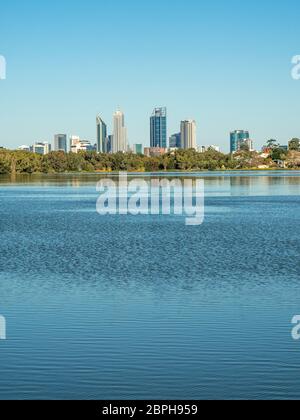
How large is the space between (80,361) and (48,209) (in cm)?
3941

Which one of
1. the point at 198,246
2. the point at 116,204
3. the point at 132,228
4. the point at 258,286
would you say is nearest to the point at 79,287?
the point at 258,286

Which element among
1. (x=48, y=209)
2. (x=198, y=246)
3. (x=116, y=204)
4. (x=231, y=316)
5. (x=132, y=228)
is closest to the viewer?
(x=231, y=316)

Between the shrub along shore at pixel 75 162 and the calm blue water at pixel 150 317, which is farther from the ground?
the shrub along shore at pixel 75 162

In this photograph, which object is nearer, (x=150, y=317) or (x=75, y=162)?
(x=150, y=317)

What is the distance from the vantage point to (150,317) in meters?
14.3

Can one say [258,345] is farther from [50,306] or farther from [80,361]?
[50,306]

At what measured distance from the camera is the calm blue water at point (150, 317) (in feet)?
33.9

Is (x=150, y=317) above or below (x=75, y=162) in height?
below

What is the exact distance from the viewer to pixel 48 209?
50.2 m

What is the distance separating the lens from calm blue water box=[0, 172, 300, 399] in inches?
407

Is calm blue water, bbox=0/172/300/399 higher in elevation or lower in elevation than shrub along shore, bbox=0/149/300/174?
lower

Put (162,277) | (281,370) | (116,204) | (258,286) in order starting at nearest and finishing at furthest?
1. (281,370)
2. (258,286)
3. (162,277)
4. (116,204)

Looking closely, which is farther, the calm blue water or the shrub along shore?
the shrub along shore

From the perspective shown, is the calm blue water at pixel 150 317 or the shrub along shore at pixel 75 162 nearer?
the calm blue water at pixel 150 317
